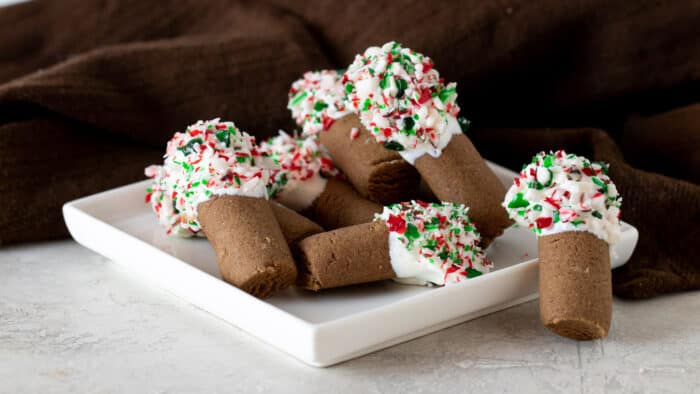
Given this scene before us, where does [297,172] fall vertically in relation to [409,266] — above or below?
above

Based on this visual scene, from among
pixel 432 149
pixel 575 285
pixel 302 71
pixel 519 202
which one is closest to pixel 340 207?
pixel 432 149

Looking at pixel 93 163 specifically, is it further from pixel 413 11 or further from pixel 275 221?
pixel 413 11

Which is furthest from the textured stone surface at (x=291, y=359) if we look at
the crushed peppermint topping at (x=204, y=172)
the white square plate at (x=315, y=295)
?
the crushed peppermint topping at (x=204, y=172)

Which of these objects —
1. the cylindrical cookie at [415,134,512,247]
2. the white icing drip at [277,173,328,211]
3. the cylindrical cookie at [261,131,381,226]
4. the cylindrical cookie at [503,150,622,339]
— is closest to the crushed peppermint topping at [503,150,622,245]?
the cylindrical cookie at [503,150,622,339]

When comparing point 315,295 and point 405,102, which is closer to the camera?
point 315,295

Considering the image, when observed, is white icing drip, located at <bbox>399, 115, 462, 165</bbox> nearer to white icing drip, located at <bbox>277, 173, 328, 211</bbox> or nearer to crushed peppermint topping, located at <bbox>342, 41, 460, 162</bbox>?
crushed peppermint topping, located at <bbox>342, 41, 460, 162</bbox>

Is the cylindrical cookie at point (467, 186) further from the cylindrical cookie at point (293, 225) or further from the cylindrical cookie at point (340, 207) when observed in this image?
the cylindrical cookie at point (293, 225)

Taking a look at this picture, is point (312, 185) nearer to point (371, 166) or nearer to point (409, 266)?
point (371, 166)
